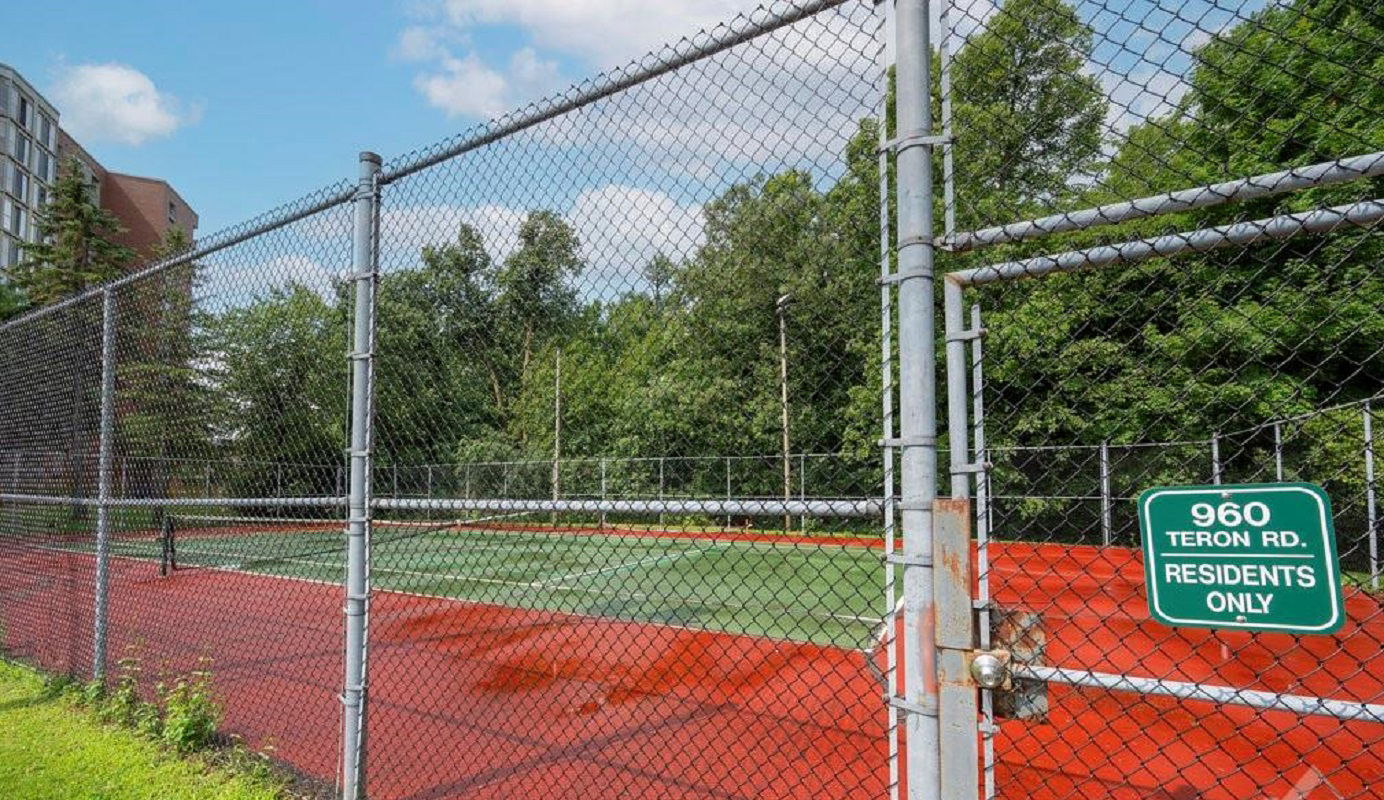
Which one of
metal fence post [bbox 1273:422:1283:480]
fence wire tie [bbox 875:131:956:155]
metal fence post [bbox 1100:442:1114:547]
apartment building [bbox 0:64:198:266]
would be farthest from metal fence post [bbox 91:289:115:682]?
apartment building [bbox 0:64:198:266]

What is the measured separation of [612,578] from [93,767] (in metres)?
9.38

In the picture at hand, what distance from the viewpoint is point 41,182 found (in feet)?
133

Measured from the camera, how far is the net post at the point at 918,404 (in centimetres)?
180

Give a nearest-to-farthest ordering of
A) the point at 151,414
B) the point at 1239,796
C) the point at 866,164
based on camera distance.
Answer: the point at 866,164 < the point at 1239,796 < the point at 151,414

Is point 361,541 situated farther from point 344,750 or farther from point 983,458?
point 983,458

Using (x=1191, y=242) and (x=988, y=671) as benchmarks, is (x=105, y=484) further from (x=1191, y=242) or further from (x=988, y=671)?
(x=1191, y=242)

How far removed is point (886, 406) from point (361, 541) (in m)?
2.36

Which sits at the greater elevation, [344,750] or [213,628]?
[344,750]

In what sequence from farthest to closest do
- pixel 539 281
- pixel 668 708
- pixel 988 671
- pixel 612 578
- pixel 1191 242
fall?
pixel 612 578, pixel 668 708, pixel 539 281, pixel 988 671, pixel 1191 242

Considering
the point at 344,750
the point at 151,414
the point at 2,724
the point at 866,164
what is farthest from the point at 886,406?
the point at 2,724

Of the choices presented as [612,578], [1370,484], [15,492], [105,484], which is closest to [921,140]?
[1370,484]

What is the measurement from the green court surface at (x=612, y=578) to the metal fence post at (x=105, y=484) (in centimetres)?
75

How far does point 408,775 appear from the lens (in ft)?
14.4

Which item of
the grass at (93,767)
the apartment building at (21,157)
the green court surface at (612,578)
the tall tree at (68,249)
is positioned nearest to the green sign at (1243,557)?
the grass at (93,767)
